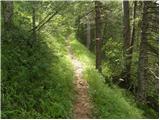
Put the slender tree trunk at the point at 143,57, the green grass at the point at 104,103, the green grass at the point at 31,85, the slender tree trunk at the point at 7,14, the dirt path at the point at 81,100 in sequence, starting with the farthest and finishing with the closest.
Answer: the slender tree trunk at the point at 143,57 → the slender tree trunk at the point at 7,14 → the green grass at the point at 104,103 → the dirt path at the point at 81,100 → the green grass at the point at 31,85

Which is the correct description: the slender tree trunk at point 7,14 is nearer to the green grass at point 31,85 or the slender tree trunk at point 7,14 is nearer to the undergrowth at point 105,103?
the green grass at point 31,85

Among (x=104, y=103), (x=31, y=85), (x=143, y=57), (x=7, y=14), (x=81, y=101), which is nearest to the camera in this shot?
(x=31, y=85)

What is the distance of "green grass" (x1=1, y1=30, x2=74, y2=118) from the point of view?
10898 millimetres

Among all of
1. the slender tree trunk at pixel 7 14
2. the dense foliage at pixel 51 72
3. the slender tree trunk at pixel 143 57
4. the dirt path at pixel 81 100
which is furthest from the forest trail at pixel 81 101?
the slender tree trunk at pixel 7 14

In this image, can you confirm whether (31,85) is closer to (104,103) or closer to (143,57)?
(104,103)

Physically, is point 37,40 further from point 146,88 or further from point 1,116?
point 146,88

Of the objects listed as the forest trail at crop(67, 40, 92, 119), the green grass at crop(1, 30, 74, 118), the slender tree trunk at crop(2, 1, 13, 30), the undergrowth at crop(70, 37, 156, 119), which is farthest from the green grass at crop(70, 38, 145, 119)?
the slender tree trunk at crop(2, 1, 13, 30)

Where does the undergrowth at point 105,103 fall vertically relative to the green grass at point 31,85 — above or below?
below

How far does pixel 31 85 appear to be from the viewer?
11984mm

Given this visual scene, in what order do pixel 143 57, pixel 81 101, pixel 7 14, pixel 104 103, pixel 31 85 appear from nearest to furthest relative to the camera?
1. pixel 31 85
2. pixel 81 101
3. pixel 104 103
4. pixel 7 14
5. pixel 143 57

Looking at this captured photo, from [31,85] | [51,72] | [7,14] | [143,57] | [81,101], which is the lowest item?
[81,101]

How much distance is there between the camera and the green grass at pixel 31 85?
1090cm

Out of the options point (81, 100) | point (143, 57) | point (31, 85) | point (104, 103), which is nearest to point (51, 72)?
point (81, 100)

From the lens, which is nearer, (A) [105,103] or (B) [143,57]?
(A) [105,103]
